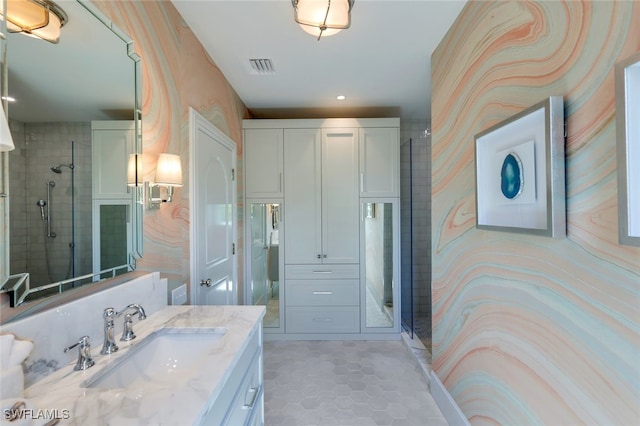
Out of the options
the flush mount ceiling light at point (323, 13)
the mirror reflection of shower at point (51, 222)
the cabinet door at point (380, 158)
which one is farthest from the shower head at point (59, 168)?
the cabinet door at point (380, 158)

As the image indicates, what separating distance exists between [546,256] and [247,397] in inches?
50.9

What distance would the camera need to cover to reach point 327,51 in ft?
6.60

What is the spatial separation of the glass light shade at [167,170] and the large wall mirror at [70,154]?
0.15 metres

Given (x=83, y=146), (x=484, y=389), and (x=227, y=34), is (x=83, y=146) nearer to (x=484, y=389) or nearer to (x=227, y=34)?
(x=227, y=34)

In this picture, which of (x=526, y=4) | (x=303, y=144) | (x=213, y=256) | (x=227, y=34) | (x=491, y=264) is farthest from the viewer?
(x=303, y=144)

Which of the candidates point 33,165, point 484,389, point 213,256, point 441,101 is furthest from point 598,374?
point 213,256

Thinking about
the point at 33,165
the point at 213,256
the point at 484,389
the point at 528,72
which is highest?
the point at 528,72

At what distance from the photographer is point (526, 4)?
1.10 metres

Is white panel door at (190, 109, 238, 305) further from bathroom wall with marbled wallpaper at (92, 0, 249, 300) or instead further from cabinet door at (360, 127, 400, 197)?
cabinet door at (360, 127, 400, 197)

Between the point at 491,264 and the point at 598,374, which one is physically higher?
the point at 491,264

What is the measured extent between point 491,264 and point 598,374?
566mm

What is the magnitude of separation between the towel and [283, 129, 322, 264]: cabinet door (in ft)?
7.53

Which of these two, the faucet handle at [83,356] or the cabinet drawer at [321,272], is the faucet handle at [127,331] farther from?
the cabinet drawer at [321,272]

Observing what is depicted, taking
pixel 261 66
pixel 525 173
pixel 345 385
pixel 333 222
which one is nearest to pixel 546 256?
pixel 525 173
